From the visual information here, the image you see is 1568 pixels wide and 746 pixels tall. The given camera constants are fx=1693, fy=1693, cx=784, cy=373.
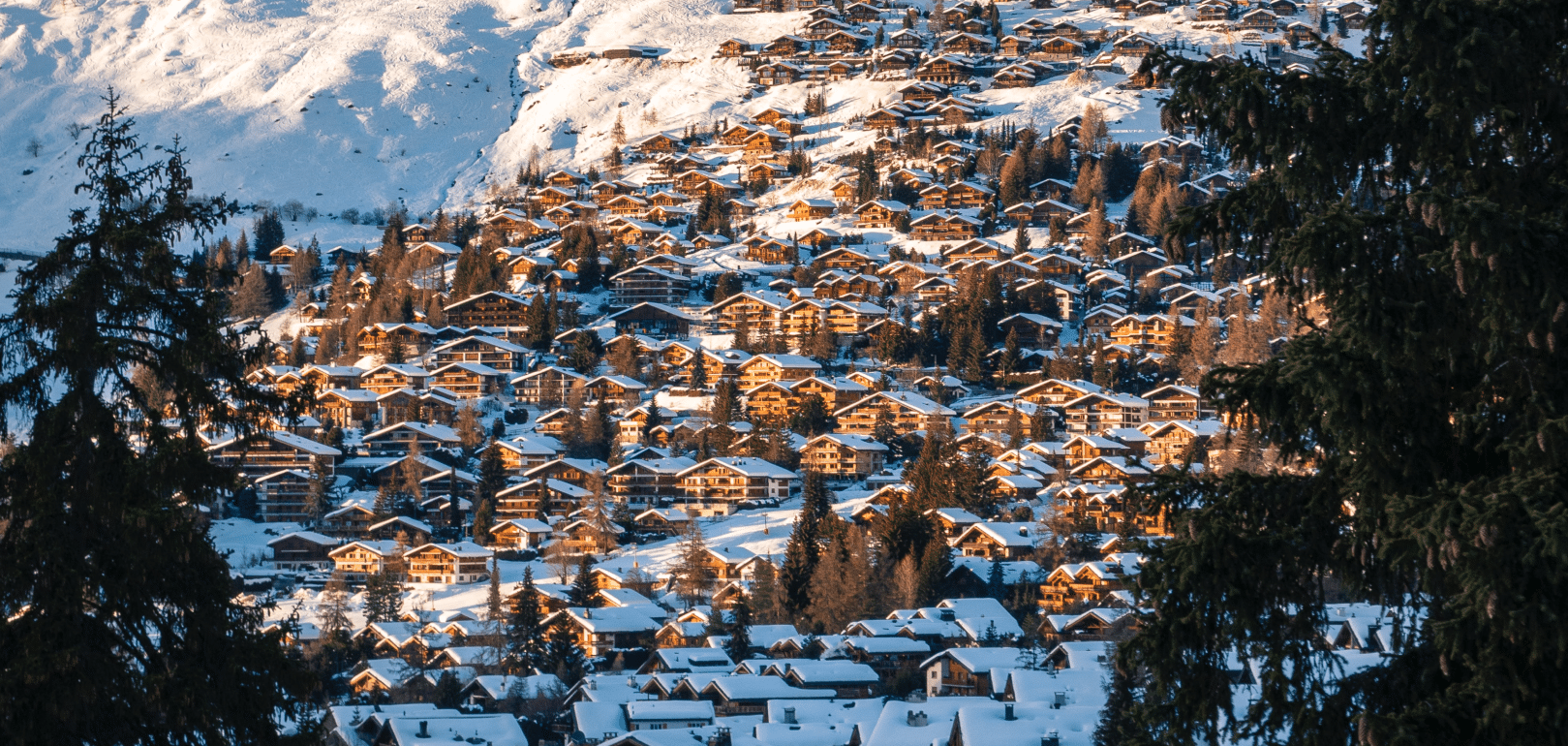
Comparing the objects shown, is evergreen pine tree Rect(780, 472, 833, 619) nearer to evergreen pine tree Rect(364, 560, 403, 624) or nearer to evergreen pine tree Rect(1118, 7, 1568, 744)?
evergreen pine tree Rect(364, 560, 403, 624)

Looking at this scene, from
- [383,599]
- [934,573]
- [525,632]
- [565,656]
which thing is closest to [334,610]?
[383,599]

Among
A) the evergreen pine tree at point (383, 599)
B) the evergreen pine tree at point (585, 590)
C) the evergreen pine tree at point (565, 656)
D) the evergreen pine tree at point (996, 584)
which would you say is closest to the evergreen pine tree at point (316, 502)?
the evergreen pine tree at point (383, 599)

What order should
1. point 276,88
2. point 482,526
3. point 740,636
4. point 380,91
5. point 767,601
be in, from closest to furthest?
point 740,636
point 767,601
point 482,526
point 380,91
point 276,88

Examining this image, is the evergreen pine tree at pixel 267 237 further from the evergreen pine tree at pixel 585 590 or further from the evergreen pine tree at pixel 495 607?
the evergreen pine tree at pixel 495 607

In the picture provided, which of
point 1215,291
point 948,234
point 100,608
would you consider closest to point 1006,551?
point 1215,291

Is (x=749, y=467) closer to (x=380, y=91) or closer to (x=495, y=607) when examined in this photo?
(x=495, y=607)

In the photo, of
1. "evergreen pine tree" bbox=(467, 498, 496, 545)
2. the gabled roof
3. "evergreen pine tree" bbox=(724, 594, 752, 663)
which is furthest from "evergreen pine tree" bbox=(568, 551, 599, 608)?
the gabled roof
